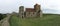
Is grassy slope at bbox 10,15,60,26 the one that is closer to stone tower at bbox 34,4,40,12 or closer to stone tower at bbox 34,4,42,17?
stone tower at bbox 34,4,42,17

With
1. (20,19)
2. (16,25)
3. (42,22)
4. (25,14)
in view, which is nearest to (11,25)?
(16,25)

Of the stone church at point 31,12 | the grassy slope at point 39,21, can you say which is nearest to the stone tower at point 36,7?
the stone church at point 31,12

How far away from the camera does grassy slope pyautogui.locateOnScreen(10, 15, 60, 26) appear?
3659 mm

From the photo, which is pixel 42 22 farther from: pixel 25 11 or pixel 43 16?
pixel 25 11

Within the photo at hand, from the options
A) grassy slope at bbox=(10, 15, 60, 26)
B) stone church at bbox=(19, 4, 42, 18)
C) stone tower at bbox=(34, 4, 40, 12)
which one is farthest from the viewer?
stone tower at bbox=(34, 4, 40, 12)

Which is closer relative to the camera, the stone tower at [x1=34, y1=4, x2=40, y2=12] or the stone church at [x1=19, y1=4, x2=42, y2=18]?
the stone church at [x1=19, y1=4, x2=42, y2=18]

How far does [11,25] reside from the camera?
11.1 feet

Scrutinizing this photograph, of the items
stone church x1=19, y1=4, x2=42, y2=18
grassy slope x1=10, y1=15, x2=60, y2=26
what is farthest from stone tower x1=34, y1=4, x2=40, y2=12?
grassy slope x1=10, y1=15, x2=60, y2=26

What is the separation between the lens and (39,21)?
4.07 m

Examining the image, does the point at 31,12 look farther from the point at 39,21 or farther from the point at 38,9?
the point at 39,21

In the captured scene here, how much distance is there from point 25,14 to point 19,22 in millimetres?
416

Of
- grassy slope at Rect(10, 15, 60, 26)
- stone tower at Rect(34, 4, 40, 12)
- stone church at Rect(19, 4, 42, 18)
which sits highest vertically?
stone tower at Rect(34, 4, 40, 12)

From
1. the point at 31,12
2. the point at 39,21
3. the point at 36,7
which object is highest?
the point at 36,7

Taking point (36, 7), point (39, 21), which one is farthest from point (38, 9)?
point (39, 21)
